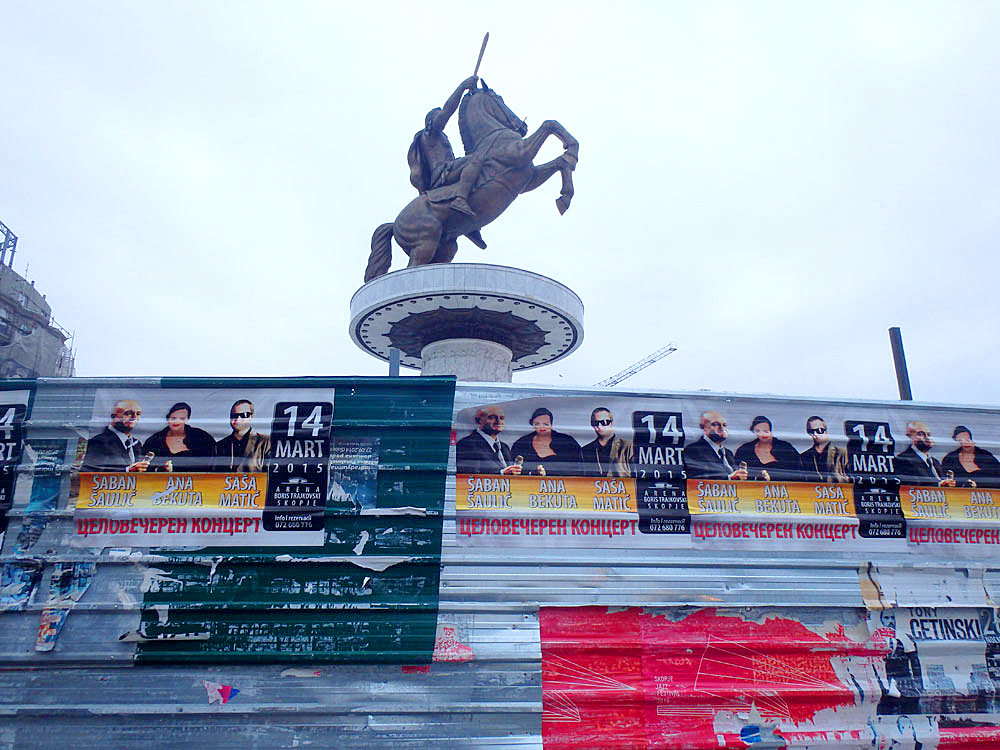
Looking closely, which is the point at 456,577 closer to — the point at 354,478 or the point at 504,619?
the point at 504,619

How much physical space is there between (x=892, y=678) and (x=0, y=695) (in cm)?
712

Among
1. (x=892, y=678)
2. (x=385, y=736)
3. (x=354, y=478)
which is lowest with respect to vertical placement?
(x=385, y=736)

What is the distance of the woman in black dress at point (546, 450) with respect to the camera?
6.43m

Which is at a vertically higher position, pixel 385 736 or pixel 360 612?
pixel 360 612

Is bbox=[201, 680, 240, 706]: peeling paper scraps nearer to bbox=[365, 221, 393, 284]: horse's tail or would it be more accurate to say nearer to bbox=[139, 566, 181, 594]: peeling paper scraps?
bbox=[139, 566, 181, 594]: peeling paper scraps

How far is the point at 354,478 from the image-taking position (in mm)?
6172

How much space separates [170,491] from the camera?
6.11 m

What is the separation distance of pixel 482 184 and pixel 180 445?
22.5ft

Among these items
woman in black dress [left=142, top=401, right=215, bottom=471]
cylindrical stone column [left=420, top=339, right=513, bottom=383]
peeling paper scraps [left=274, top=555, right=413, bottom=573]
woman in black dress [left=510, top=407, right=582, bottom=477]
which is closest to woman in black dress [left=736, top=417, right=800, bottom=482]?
woman in black dress [left=510, top=407, right=582, bottom=477]

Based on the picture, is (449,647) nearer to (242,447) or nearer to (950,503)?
(242,447)

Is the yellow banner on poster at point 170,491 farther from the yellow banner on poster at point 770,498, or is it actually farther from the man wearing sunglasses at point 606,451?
the yellow banner on poster at point 770,498

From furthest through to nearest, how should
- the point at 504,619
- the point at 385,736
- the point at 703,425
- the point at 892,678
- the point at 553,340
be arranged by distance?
the point at 553,340 < the point at 703,425 < the point at 892,678 < the point at 504,619 < the point at 385,736

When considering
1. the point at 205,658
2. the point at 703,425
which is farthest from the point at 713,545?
the point at 205,658

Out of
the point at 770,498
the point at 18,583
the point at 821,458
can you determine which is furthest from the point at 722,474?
the point at 18,583
